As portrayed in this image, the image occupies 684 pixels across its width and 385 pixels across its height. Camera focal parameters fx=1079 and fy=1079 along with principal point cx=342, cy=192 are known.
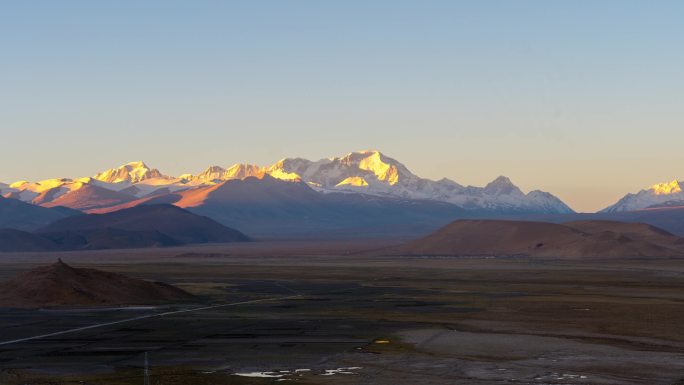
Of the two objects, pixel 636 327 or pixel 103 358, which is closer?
pixel 103 358

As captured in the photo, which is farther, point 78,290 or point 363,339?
point 78,290

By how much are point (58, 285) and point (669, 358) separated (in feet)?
146

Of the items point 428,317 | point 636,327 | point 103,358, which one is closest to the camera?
point 103,358

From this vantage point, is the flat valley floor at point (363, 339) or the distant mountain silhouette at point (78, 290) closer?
the flat valley floor at point (363, 339)

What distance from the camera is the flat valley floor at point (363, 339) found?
111 feet

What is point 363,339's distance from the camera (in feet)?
147

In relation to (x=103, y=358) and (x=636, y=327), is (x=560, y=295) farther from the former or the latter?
(x=103, y=358)

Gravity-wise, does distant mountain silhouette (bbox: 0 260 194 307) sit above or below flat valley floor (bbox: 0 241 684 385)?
above

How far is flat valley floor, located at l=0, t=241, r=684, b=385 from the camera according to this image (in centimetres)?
3381

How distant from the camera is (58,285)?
70750 millimetres

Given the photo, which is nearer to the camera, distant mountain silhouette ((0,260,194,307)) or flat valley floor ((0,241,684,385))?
flat valley floor ((0,241,684,385))

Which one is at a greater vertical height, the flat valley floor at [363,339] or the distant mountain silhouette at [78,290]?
the distant mountain silhouette at [78,290]

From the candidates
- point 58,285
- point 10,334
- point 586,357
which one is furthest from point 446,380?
point 58,285

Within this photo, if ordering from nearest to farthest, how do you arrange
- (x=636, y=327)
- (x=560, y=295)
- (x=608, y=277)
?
(x=636, y=327), (x=560, y=295), (x=608, y=277)
